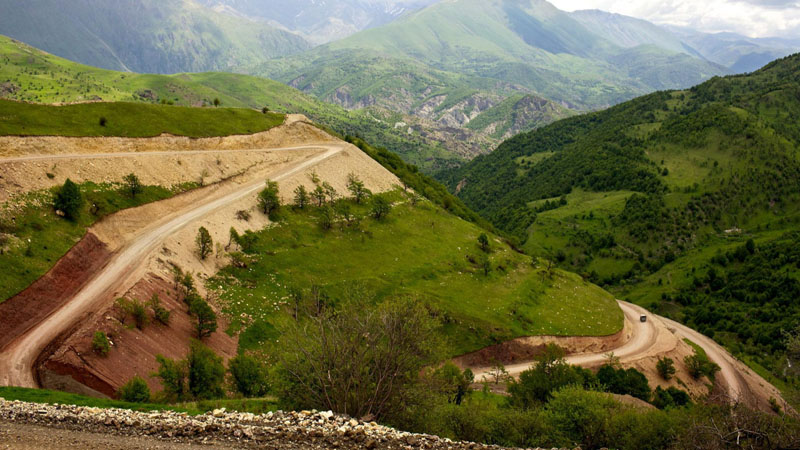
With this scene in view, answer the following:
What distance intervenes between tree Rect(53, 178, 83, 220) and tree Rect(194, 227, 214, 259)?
13.8 m

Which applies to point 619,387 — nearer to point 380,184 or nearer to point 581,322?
point 581,322

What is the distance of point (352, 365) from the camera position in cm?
2869

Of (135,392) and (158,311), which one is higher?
(158,311)

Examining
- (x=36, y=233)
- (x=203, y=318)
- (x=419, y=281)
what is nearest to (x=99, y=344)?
(x=203, y=318)

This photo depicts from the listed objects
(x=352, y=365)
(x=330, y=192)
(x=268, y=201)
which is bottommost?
(x=352, y=365)

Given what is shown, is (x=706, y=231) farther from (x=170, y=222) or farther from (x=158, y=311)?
(x=158, y=311)

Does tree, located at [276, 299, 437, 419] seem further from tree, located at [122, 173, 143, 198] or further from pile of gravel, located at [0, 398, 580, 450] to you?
tree, located at [122, 173, 143, 198]

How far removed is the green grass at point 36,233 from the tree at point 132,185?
11.9 feet

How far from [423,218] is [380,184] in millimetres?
14972

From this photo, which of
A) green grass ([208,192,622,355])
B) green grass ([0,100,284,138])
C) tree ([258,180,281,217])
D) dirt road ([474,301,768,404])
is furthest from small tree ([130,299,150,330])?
dirt road ([474,301,768,404])

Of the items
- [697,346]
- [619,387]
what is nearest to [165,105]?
[619,387]

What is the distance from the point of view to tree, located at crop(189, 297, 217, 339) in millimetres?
44375

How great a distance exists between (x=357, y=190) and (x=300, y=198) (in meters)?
16.1

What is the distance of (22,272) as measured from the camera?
39.0 meters
